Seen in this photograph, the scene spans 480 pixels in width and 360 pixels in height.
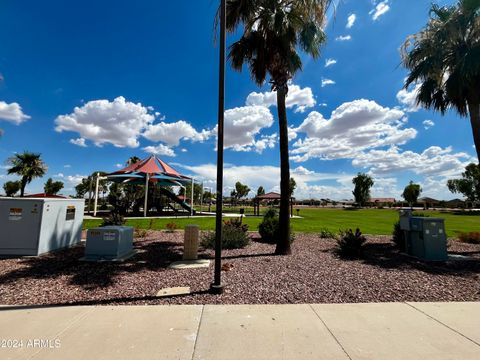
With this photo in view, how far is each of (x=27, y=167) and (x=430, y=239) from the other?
4890cm

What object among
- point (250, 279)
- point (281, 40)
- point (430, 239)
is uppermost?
point (281, 40)

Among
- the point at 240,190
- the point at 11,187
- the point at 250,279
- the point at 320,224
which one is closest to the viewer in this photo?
the point at 250,279

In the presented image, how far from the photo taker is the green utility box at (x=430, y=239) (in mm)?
7859

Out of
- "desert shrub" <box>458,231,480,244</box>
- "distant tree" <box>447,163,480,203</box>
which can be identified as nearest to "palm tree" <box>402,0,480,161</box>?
"desert shrub" <box>458,231,480,244</box>

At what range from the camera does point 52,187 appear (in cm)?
6450

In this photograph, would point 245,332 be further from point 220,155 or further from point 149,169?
point 149,169

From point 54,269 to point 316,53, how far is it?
33.5 ft

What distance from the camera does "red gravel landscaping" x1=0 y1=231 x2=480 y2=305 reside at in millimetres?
4762

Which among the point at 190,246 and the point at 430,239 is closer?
the point at 190,246

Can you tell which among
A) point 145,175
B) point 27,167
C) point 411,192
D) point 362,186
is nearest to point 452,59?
point 145,175

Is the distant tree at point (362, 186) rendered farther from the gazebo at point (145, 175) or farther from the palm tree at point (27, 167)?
the palm tree at point (27, 167)

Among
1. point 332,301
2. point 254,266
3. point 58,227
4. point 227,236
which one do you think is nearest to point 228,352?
point 332,301

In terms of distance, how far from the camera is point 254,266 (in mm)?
6859

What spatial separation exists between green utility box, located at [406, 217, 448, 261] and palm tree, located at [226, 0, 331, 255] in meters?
4.03
